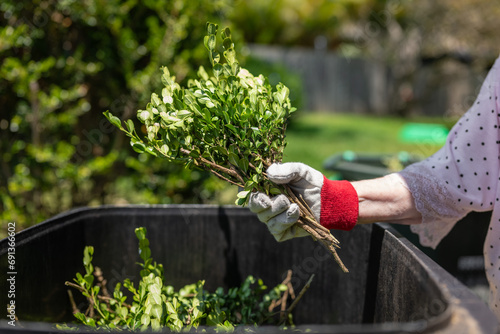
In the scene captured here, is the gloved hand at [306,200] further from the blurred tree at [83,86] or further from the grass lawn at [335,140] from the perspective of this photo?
the grass lawn at [335,140]

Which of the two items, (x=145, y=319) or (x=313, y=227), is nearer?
(x=145, y=319)

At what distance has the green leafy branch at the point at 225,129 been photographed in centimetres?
121

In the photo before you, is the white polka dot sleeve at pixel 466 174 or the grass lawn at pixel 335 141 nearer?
the white polka dot sleeve at pixel 466 174

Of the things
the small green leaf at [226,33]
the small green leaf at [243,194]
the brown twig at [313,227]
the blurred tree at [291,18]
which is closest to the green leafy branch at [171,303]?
the brown twig at [313,227]

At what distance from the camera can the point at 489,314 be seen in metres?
0.80

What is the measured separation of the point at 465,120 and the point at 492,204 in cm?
27

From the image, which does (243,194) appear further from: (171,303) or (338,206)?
(171,303)

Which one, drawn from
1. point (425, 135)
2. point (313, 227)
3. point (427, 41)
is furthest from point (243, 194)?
point (427, 41)

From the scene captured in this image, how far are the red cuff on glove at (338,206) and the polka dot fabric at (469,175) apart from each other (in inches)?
8.1

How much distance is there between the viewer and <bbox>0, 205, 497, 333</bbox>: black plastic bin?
48.3 inches

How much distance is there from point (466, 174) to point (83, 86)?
90.0 inches

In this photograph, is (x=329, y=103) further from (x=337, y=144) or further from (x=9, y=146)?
(x=9, y=146)

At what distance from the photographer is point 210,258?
1604 mm

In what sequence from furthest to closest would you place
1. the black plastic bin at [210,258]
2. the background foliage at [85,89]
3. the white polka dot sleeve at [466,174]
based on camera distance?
1. the background foliage at [85,89]
2. the white polka dot sleeve at [466,174]
3. the black plastic bin at [210,258]
